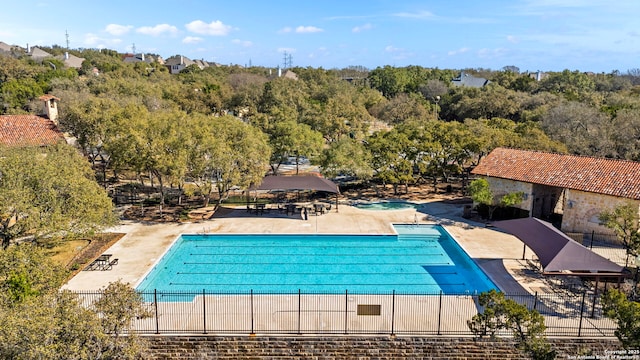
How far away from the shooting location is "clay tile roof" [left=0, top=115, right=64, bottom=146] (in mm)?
33750

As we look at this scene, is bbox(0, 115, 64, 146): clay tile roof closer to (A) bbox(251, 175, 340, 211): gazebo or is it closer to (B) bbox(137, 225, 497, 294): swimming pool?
(A) bbox(251, 175, 340, 211): gazebo

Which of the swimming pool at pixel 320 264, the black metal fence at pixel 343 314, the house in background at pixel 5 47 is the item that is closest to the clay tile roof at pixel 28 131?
the swimming pool at pixel 320 264

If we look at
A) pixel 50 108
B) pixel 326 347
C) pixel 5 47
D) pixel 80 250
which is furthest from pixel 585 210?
pixel 5 47

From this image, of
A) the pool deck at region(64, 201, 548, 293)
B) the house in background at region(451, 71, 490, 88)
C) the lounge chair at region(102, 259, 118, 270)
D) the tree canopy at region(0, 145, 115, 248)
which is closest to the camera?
the tree canopy at region(0, 145, 115, 248)

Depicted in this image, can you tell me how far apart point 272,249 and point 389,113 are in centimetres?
4087

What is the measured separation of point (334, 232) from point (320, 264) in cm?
337

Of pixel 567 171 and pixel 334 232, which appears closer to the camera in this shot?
pixel 334 232

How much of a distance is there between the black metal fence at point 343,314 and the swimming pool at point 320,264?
237 cm

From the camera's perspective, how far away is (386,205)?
32.0m

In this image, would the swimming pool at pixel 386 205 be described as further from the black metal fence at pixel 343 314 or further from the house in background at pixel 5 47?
the house in background at pixel 5 47

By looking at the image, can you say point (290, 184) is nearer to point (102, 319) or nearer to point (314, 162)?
point (314, 162)

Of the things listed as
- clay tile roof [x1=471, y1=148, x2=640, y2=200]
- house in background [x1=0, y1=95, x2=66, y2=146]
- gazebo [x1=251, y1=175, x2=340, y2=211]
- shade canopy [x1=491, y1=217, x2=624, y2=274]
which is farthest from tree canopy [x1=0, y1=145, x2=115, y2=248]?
clay tile roof [x1=471, y1=148, x2=640, y2=200]

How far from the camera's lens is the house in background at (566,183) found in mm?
25141

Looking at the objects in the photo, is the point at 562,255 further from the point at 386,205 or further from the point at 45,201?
the point at 45,201
